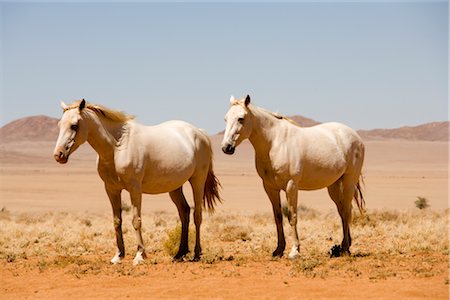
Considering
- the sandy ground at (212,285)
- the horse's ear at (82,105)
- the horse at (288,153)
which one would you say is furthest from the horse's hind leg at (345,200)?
the horse's ear at (82,105)

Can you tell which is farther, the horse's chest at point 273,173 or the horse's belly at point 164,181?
the horse's belly at point 164,181

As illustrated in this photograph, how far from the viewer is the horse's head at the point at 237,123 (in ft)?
35.4

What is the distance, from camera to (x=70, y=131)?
10539 millimetres

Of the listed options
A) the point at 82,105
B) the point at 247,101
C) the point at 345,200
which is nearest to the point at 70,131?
the point at 82,105

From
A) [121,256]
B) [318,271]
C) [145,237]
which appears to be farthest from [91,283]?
[145,237]

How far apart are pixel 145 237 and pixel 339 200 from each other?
548cm

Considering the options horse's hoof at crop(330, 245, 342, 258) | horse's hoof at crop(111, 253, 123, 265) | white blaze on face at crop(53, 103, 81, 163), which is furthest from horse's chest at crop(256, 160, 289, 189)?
white blaze on face at crop(53, 103, 81, 163)

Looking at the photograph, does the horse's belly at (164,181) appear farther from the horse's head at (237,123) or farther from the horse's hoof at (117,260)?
the horse's hoof at (117,260)

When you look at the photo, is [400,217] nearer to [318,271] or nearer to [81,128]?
[318,271]

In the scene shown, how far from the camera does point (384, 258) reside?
36.2 feet

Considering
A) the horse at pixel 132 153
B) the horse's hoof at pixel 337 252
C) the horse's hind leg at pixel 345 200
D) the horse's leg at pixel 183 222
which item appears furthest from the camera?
the horse's hind leg at pixel 345 200

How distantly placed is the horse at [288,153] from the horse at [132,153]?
1.11 metres

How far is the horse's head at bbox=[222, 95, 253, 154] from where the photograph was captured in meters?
10.8

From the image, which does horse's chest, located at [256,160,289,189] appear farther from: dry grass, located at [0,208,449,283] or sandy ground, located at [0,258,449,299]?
sandy ground, located at [0,258,449,299]
